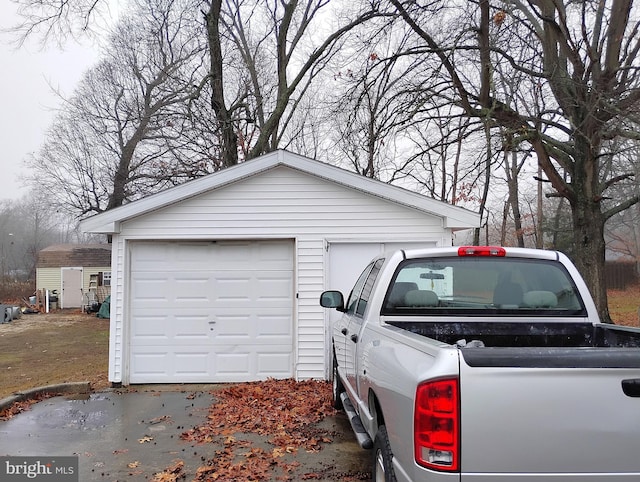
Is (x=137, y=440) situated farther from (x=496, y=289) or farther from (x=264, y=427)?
(x=496, y=289)

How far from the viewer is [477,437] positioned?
2.30m

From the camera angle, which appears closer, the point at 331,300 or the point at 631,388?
the point at 631,388

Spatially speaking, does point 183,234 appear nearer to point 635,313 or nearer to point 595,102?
point 595,102

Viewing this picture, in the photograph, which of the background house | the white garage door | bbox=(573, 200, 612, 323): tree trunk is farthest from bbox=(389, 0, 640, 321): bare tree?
the background house

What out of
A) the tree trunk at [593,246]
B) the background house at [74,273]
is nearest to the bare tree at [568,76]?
the tree trunk at [593,246]

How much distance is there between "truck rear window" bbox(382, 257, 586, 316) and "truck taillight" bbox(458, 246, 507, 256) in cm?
5

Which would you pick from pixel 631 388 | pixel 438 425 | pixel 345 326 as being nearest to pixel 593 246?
pixel 345 326

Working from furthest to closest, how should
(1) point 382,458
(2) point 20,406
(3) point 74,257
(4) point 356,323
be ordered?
(3) point 74,257
(2) point 20,406
(4) point 356,323
(1) point 382,458

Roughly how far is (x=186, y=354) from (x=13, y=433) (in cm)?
307

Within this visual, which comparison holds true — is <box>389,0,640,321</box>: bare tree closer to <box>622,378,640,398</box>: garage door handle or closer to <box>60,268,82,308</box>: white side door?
<box>622,378,640,398</box>: garage door handle

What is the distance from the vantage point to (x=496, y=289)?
14.6 ft

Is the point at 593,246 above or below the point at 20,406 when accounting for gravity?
above

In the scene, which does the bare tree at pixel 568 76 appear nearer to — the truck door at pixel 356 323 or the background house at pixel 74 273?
the truck door at pixel 356 323

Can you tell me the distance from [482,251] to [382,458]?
1.82 meters
